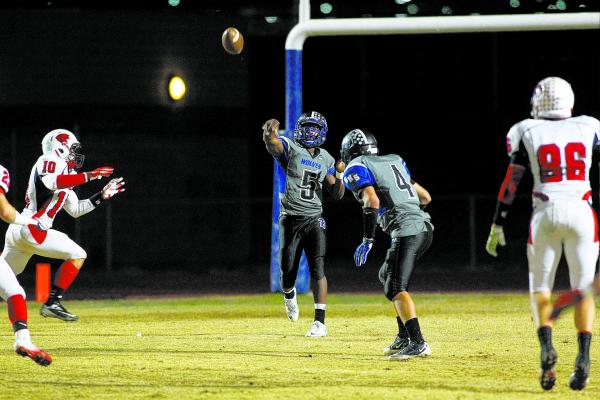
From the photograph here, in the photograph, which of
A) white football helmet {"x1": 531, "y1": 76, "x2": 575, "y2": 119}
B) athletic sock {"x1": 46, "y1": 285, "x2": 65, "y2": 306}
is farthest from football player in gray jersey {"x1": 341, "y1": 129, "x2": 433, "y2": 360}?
athletic sock {"x1": 46, "y1": 285, "x2": 65, "y2": 306}

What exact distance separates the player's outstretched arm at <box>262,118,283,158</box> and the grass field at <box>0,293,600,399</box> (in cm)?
191

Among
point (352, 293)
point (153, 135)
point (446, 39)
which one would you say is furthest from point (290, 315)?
point (446, 39)

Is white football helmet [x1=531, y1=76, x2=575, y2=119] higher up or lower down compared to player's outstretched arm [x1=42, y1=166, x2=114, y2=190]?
higher up

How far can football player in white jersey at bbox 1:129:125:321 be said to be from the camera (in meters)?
12.5

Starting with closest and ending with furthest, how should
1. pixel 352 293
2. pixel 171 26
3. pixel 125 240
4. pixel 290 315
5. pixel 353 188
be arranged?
pixel 353 188
pixel 290 315
pixel 352 293
pixel 125 240
pixel 171 26

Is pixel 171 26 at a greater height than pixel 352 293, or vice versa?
pixel 171 26

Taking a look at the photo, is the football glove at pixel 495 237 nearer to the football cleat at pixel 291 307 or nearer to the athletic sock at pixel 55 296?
the football cleat at pixel 291 307

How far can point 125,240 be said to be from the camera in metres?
24.8

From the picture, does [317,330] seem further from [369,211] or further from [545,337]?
[545,337]

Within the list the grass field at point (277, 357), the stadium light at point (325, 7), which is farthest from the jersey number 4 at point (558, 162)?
the stadium light at point (325, 7)

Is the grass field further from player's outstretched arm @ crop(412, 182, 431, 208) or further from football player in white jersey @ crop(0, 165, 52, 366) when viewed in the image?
player's outstretched arm @ crop(412, 182, 431, 208)

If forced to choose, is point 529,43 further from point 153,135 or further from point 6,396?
point 6,396

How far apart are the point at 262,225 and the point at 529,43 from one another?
10.4 m

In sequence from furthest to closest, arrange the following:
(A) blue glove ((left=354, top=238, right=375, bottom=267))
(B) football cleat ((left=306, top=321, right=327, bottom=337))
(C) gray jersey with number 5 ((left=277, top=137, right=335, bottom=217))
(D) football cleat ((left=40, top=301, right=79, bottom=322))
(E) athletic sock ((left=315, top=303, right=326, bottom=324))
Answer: (D) football cleat ((left=40, top=301, right=79, bottom=322)) < (C) gray jersey with number 5 ((left=277, top=137, right=335, bottom=217)) < (E) athletic sock ((left=315, top=303, right=326, bottom=324)) < (B) football cleat ((left=306, top=321, right=327, bottom=337)) < (A) blue glove ((left=354, top=238, right=375, bottom=267))
